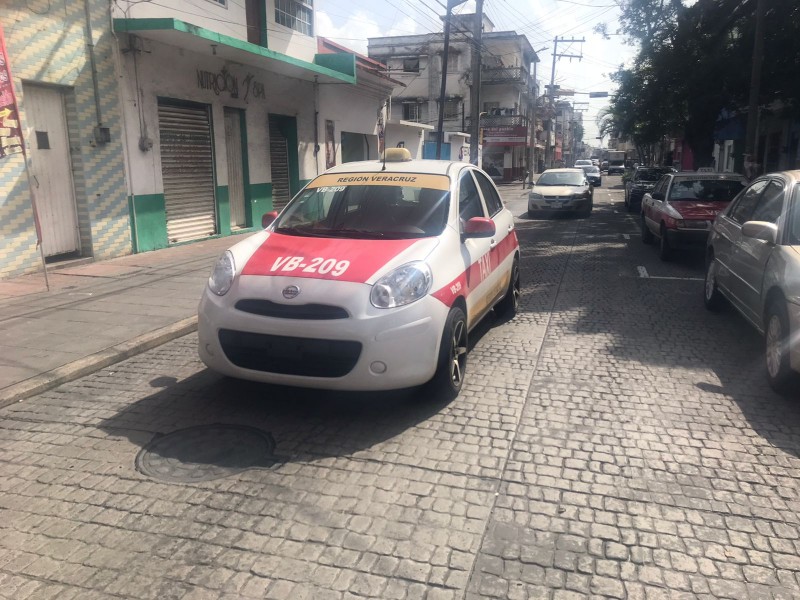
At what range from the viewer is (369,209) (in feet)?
18.3

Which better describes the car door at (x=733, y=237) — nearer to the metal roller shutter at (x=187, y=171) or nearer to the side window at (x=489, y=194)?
the side window at (x=489, y=194)

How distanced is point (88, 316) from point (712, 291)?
278 inches

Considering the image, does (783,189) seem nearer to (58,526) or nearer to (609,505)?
(609,505)

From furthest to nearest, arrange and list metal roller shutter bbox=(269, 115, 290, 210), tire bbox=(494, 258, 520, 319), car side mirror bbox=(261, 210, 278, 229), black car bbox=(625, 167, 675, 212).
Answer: black car bbox=(625, 167, 675, 212) < metal roller shutter bbox=(269, 115, 290, 210) < tire bbox=(494, 258, 520, 319) < car side mirror bbox=(261, 210, 278, 229)

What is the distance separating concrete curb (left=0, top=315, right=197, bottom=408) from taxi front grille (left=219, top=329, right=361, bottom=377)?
1756 mm

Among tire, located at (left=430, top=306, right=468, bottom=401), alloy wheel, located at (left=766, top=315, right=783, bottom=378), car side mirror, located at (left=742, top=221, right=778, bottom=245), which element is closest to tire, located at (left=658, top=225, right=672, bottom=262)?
car side mirror, located at (left=742, top=221, right=778, bottom=245)

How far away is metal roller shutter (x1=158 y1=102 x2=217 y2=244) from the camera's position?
41.1 feet

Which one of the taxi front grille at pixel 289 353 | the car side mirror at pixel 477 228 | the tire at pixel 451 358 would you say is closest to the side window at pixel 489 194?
the car side mirror at pixel 477 228

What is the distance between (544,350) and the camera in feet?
20.4

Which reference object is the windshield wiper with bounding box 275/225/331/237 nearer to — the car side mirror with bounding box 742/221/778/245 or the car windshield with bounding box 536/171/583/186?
the car side mirror with bounding box 742/221/778/245

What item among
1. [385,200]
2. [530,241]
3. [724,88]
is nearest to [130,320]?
[385,200]

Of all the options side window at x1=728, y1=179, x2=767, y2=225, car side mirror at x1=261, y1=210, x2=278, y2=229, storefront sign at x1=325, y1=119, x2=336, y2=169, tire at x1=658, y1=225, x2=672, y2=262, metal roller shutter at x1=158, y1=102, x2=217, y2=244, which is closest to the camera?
car side mirror at x1=261, y1=210, x2=278, y2=229

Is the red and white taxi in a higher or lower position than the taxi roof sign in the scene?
lower

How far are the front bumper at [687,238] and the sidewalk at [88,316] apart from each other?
302 inches
